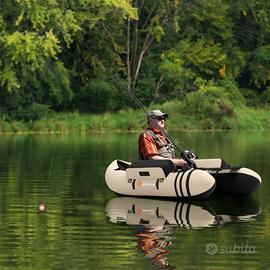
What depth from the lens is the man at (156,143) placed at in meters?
19.5

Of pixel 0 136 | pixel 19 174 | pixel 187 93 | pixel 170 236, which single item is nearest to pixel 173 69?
pixel 187 93

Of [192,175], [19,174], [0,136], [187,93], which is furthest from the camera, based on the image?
[187,93]

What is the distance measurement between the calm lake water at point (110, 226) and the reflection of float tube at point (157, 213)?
0.01 metres

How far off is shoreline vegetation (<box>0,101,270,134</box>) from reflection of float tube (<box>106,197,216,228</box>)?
91.2 feet

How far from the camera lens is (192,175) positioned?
18.1m

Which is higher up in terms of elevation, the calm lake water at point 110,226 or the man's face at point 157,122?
the man's face at point 157,122

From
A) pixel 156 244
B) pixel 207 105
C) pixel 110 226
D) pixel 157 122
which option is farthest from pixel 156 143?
pixel 207 105

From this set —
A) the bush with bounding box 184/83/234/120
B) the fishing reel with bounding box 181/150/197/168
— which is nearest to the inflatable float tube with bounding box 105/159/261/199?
the fishing reel with bounding box 181/150/197/168

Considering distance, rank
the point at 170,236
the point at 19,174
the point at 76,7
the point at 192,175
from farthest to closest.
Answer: the point at 76,7
the point at 19,174
the point at 192,175
the point at 170,236

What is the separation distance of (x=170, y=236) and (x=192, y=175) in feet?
13.6

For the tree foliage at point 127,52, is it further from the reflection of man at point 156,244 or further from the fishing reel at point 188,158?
the reflection of man at point 156,244

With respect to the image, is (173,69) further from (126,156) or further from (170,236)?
(170,236)

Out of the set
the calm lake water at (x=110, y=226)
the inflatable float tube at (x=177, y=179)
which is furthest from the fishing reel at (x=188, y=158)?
the calm lake water at (x=110, y=226)

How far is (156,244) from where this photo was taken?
13.3 m
